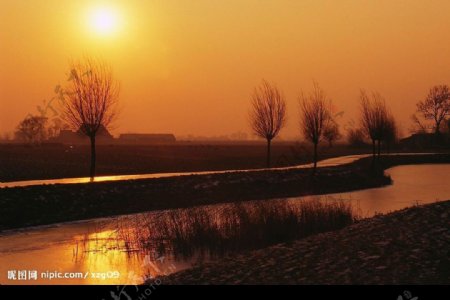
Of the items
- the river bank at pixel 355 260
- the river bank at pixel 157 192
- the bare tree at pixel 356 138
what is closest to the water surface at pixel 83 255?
the river bank at pixel 355 260

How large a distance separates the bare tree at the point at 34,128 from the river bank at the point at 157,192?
111711 mm

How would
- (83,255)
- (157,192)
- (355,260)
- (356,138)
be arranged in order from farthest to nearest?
(356,138), (157,192), (83,255), (355,260)

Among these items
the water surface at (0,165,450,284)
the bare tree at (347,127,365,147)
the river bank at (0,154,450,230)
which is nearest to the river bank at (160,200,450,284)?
the water surface at (0,165,450,284)

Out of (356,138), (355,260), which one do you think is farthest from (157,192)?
(356,138)

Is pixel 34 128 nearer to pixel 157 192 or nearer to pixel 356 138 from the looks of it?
pixel 356 138

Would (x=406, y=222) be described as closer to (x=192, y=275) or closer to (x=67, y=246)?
(x=192, y=275)

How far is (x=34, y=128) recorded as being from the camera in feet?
483

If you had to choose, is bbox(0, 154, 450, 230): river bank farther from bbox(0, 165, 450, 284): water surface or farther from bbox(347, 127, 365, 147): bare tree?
bbox(347, 127, 365, 147): bare tree

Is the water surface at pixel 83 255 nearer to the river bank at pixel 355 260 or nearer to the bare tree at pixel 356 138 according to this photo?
the river bank at pixel 355 260

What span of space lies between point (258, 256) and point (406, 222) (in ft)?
13.2

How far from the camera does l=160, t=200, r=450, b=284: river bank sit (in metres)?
10.8

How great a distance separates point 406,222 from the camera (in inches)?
592

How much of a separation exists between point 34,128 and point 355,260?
5661 inches
